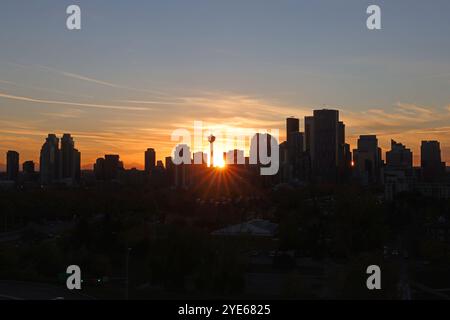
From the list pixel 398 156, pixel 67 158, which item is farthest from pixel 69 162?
pixel 398 156

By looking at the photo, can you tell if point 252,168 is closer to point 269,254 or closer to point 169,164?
point 169,164

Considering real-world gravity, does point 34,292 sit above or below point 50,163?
below

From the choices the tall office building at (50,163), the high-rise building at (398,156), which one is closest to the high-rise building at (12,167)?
the tall office building at (50,163)

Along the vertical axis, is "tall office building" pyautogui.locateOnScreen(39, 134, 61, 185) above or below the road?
above

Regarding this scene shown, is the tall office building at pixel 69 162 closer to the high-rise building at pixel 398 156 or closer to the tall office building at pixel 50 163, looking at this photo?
the tall office building at pixel 50 163

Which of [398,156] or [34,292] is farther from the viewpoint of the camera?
[398,156]

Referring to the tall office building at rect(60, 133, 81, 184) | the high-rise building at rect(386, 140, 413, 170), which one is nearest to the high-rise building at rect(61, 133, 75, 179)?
the tall office building at rect(60, 133, 81, 184)

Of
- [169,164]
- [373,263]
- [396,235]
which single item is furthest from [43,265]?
[169,164]

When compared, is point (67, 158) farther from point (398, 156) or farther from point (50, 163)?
point (398, 156)

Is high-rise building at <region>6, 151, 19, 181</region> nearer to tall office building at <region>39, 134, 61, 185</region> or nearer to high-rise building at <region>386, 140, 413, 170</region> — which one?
tall office building at <region>39, 134, 61, 185</region>
